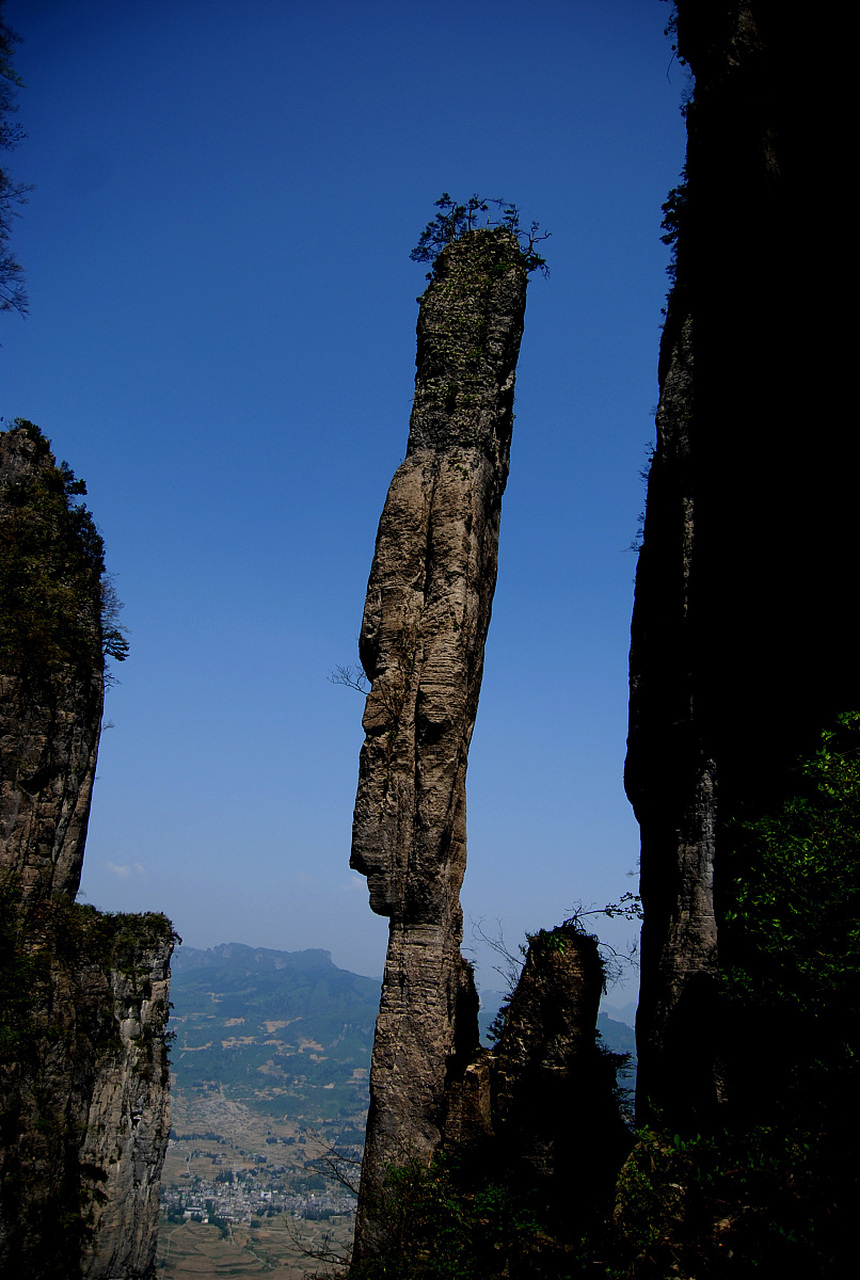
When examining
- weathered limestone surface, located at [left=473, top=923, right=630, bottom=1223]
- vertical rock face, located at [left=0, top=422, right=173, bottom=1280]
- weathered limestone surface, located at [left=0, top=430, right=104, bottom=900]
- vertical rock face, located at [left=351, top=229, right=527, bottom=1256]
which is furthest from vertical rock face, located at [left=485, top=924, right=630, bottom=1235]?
weathered limestone surface, located at [left=0, top=430, right=104, bottom=900]

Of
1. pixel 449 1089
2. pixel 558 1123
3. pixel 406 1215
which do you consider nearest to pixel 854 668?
pixel 558 1123

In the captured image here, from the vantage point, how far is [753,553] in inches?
505

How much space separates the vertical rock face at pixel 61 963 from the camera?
58.1 feet

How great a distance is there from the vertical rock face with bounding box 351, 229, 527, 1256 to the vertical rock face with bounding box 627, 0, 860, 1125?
10.5ft

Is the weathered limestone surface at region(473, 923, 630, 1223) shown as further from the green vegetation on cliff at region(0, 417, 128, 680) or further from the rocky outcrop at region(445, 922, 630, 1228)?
the green vegetation on cliff at region(0, 417, 128, 680)

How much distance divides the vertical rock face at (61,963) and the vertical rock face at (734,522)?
13.1 m

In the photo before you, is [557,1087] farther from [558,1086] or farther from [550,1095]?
[550,1095]

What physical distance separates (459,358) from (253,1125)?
7324 inches

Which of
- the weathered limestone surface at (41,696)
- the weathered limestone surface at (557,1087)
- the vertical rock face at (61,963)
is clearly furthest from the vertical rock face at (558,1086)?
the weathered limestone surface at (41,696)

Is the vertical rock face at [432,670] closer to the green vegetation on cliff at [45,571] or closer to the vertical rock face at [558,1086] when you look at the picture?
the vertical rock face at [558,1086]

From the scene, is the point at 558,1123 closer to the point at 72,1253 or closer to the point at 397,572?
the point at 397,572

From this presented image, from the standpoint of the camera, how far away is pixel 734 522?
13242 mm

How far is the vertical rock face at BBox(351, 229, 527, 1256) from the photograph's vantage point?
13367 mm

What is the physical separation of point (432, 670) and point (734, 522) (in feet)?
18.4
